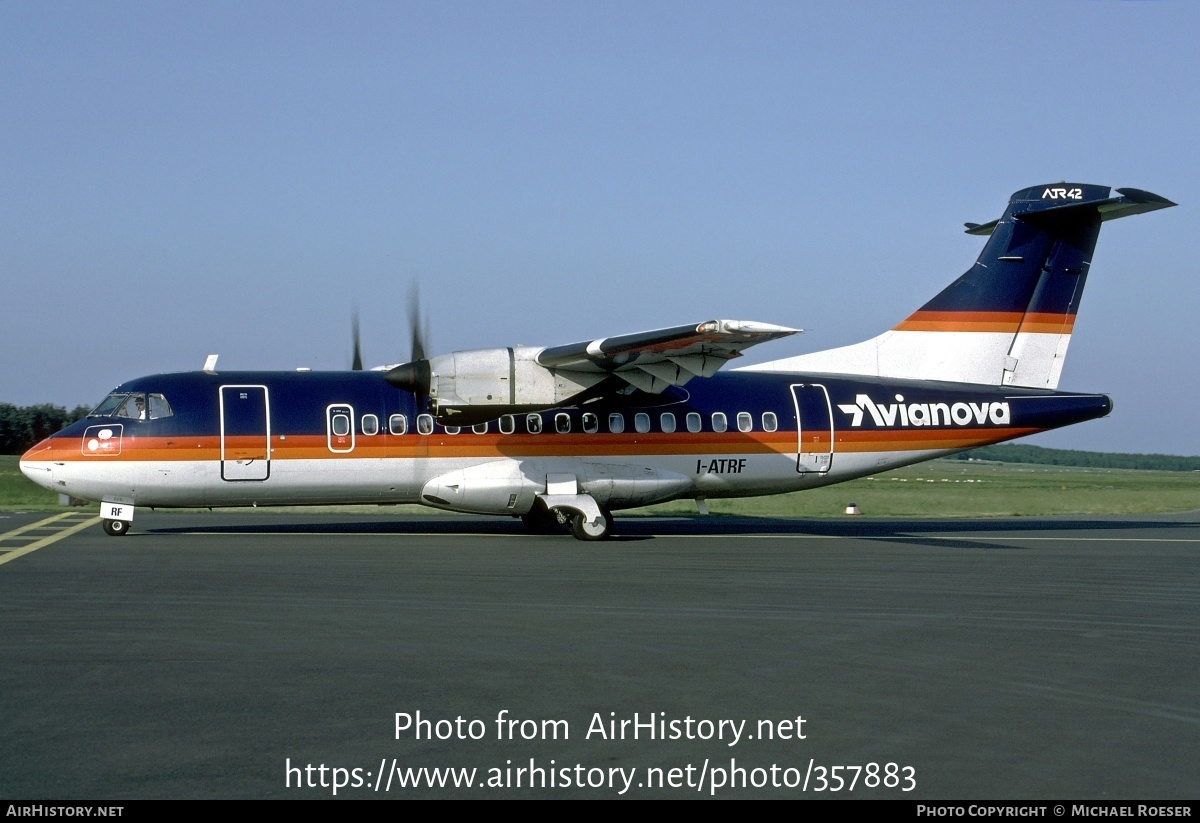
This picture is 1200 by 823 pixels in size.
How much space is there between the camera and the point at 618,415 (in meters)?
19.9

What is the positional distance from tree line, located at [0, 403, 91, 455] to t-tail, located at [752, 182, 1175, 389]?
128 ft

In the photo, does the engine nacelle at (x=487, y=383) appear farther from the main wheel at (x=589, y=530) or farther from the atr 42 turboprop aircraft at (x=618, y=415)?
the main wheel at (x=589, y=530)

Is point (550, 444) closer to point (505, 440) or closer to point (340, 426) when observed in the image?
point (505, 440)

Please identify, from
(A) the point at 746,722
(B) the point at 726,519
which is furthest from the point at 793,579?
(B) the point at 726,519

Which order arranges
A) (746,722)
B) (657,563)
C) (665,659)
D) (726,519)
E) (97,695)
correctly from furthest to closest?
1. (726,519)
2. (657,563)
3. (665,659)
4. (97,695)
5. (746,722)

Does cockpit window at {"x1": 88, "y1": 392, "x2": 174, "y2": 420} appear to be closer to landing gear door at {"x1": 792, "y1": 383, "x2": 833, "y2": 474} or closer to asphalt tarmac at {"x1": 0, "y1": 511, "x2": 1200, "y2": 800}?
asphalt tarmac at {"x1": 0, "y1": 511, "x2": 1200, "y2": 800}

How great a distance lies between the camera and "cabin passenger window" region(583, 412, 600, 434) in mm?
19672

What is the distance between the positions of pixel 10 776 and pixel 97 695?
173 centimetres

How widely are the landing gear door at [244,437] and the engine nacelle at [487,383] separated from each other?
7.86 ft

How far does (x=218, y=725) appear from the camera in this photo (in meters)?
6.19

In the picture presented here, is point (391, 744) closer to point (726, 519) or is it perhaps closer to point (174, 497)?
point (174, 497)

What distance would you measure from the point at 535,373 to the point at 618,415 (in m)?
2.20

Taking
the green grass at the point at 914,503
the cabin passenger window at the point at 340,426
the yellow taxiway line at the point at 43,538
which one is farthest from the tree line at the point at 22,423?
the cabin passenger window at the point at 340,426

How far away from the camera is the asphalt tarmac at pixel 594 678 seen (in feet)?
17.7
